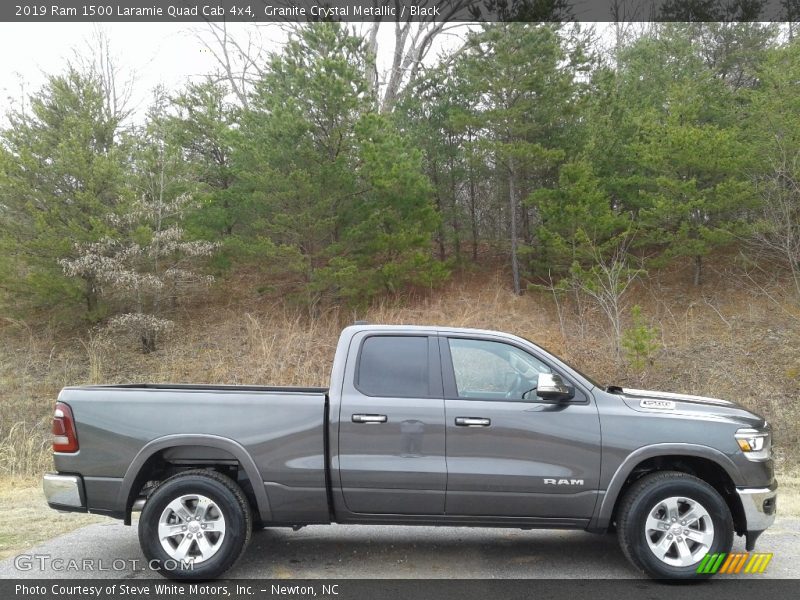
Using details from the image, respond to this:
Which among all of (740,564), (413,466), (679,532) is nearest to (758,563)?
(740,564)

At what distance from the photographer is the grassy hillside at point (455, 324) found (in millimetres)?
15883

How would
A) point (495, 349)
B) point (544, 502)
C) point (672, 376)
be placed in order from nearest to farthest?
point (544, 502)
point (495, 349)
point (672, 376)

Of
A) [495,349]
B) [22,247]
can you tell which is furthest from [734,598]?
[22,247]

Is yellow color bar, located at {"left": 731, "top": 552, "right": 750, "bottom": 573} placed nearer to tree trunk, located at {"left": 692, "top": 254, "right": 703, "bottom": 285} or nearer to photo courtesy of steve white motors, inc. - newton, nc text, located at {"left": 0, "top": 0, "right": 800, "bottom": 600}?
photo courtesy of steve white motors, inc. - newton, nc text, located at {"left": 0, "top": 0, "right": 800, "bottom": 600}

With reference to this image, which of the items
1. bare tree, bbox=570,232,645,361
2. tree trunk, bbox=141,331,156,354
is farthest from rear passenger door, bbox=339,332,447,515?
tree trunk, bbox=141,331,156,354

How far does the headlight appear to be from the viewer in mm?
4953

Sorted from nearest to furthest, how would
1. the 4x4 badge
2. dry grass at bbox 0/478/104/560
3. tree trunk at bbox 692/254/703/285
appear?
the 4x4 badge < dry grass at bbox 0/478/104/560 < tree trunk at bbox 692/254/703/285

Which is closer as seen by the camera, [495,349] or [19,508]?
[495,349]

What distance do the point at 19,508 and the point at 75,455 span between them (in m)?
3.47

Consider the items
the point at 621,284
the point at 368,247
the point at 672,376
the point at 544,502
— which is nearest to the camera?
the point at 544,502

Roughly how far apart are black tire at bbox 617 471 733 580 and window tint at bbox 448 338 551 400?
1108mm

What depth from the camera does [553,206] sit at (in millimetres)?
18891

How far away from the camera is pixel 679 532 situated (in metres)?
4.91

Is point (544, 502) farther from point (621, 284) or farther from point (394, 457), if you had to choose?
point (621, 284)
